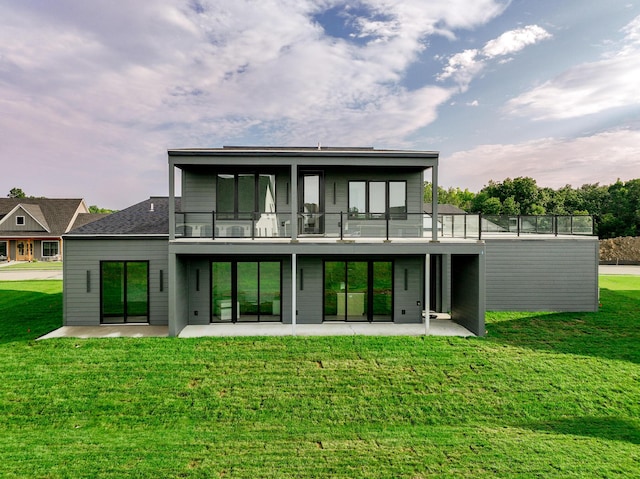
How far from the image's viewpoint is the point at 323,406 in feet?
21.5

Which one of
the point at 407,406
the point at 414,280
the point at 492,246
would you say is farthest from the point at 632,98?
the point at 407,406

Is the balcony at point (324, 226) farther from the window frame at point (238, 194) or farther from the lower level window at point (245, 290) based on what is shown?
the lower level window at point (245, 290)

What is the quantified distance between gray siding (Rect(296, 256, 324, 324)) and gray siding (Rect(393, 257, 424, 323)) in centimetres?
270

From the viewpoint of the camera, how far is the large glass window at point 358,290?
458 inches

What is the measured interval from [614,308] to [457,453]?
42.0ft

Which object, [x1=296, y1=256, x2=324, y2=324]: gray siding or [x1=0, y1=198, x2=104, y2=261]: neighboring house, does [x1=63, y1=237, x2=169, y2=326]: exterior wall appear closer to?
[x1=296, y1=256, x2=324, y2=324]: gray siding

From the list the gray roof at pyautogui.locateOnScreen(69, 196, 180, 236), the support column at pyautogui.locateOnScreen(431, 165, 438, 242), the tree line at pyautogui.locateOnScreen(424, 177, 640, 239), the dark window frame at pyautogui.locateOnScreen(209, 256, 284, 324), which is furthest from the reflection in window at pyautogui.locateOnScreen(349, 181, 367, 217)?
the tree line at pyautogui.locateOnScreen(424, 177, 640, 239)

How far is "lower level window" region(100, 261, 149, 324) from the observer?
11.3 metres

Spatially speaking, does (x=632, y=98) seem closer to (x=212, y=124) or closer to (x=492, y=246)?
(x=492, y=246)

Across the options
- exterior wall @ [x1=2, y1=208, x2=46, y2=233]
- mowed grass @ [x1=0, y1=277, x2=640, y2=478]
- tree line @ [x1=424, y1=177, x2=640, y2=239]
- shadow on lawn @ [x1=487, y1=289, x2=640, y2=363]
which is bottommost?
mowed grass @ [x1=0, y1=277, x2=640, y2=478]

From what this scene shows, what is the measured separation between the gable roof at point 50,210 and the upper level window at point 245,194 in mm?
35282

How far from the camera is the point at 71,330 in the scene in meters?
10.7

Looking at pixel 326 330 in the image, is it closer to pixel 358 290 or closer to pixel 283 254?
pixel 358 290

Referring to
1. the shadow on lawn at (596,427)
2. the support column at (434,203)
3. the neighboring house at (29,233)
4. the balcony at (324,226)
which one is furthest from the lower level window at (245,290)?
the neighboring house at (29,233)
